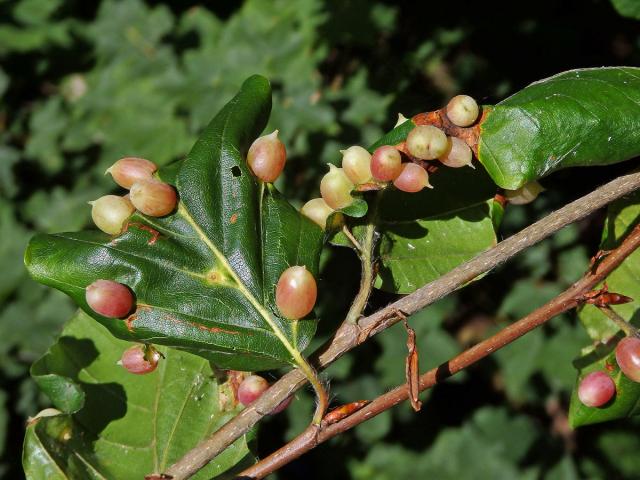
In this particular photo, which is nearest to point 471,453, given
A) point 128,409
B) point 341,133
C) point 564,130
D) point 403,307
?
point 341,133

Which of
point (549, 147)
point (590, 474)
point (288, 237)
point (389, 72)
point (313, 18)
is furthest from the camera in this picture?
point (590, 474)

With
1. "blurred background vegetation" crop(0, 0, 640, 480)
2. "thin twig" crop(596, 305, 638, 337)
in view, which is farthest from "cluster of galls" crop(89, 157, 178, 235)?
"blurred background vegetation" crop(0, 0, 640, 480)

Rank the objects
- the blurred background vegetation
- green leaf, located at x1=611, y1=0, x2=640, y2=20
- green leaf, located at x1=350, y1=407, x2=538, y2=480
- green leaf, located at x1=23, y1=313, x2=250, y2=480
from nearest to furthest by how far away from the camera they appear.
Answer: green leaf, located at x1=23, y1=313, x2=250, y2=480 < green leaf, located at x1=611, y1=0, x2=640, y2=20 < the blurred background vegetation < green leaf, located at x1=350, y1=407, x2=538, y2=480

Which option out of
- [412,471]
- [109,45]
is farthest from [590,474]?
[109,45]

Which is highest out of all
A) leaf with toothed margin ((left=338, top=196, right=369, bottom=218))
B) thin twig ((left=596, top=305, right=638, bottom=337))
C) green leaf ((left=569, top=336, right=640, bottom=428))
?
leaf with toothed margin ((left=338, top=196, right=369, bottom=218))

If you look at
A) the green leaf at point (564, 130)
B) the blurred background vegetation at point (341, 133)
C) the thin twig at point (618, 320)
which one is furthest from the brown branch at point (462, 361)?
the blurred background vegetation at point (341, 133)

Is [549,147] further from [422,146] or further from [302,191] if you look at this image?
[302,191]

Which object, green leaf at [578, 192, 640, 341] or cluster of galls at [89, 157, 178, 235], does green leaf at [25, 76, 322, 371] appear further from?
green leaf at [578, 192, 640, 341]
